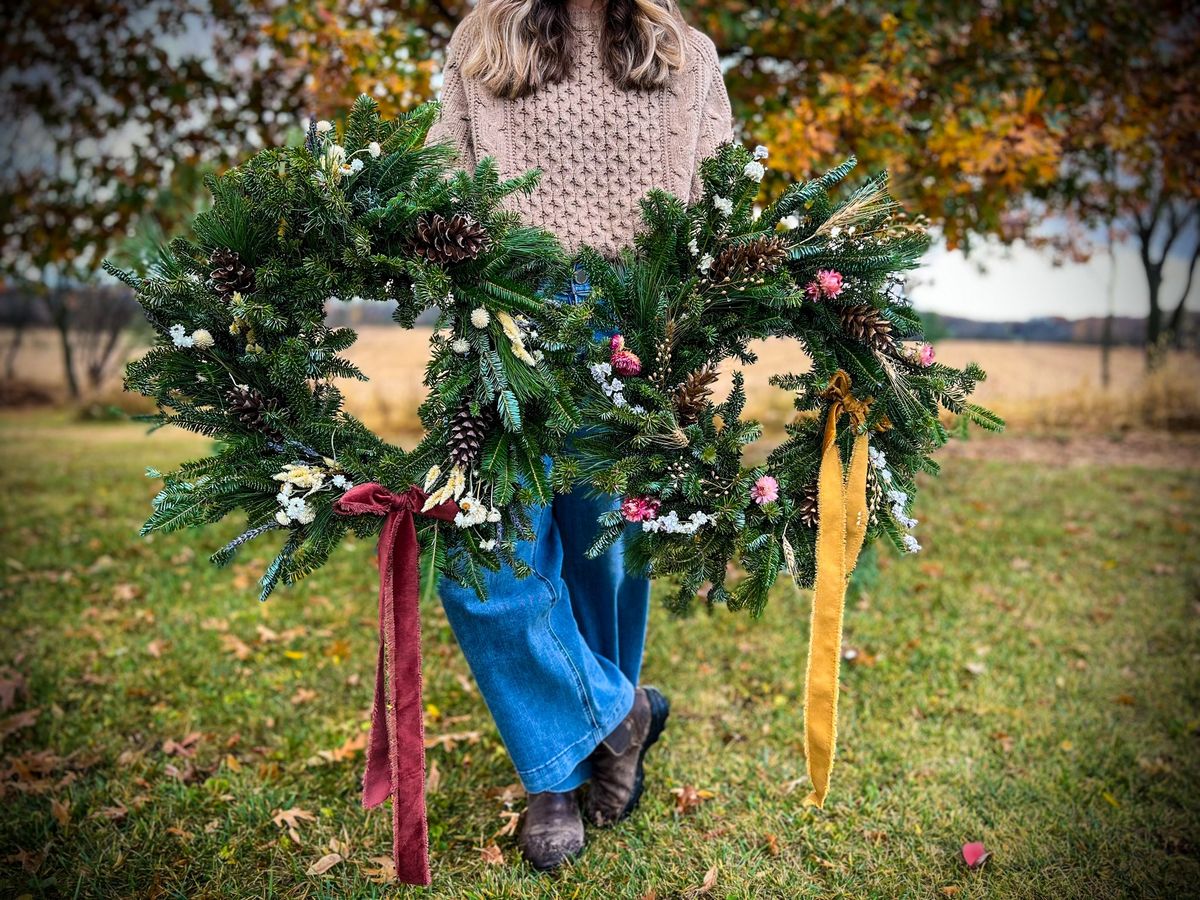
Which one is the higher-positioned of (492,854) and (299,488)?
(299,488)

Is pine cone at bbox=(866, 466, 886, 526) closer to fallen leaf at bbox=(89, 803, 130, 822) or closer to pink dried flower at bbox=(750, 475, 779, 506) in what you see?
pink dried flower at bbox=(750, 475, 779, 506)

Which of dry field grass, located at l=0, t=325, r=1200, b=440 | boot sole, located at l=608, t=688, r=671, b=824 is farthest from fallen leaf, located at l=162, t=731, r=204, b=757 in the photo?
dry field grass, located at l=0, t=325, r=1200, b=440

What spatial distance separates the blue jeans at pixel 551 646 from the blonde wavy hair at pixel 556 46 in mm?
557

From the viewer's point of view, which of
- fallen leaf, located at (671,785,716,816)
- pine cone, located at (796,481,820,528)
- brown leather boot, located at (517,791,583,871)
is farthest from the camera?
fallen leaf, located at (671,785,716,816)

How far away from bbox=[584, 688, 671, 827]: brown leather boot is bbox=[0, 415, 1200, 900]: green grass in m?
0.07

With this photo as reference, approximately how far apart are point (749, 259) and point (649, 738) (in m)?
1.48

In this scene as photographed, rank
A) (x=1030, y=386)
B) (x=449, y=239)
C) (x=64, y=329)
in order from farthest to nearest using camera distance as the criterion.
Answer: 1. (x=64, y=329)
2. (x=1030, y=386)
3. (x=449, y=239)

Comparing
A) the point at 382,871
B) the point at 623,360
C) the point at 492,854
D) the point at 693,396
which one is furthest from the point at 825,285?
the point at 382,871

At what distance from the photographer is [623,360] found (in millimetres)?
2053

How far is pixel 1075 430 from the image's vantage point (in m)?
10.5

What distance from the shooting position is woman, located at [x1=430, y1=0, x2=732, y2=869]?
7.44 ft

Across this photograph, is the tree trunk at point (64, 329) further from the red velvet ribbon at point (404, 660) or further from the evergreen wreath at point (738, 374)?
the evergreen wreath at point (738, 374)

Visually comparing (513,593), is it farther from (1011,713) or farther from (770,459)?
(1011,713)

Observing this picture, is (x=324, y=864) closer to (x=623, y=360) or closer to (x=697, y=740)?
(x=697, y=740)
